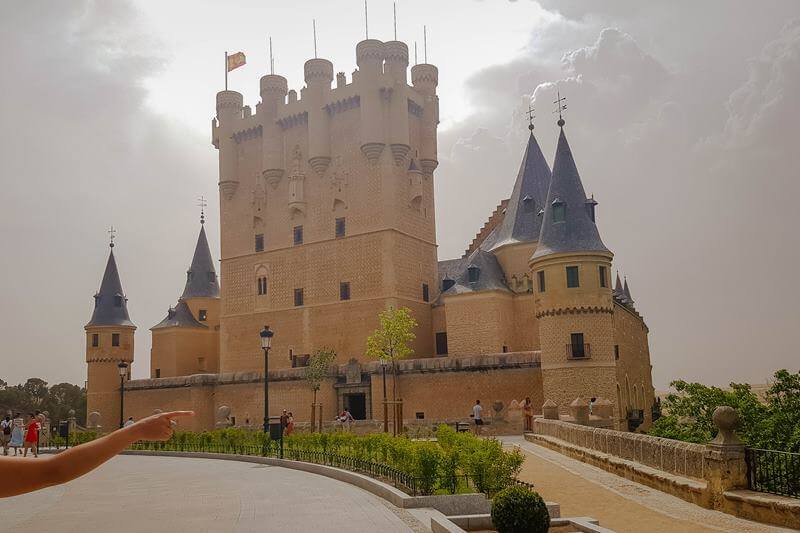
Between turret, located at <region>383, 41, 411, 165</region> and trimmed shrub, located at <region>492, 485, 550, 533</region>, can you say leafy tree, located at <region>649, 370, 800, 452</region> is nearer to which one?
trimmed shrub, located at <region>492, 485, 550, 533</region>

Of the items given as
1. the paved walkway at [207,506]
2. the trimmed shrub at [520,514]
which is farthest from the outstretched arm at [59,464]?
the paved walkway at [207,506]

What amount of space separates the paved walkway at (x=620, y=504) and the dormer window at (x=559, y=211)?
58.0ft

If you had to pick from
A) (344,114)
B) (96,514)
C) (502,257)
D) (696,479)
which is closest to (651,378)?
(502,257)

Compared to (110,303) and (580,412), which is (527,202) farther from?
(110,303)

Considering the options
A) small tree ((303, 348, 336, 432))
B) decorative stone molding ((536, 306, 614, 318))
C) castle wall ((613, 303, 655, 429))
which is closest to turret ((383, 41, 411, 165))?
small tree ((303, 348, 336, 432))

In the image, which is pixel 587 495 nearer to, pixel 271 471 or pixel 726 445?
pixel 726 445

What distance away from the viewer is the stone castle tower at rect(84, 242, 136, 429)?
4978 cm

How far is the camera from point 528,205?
4259 cm

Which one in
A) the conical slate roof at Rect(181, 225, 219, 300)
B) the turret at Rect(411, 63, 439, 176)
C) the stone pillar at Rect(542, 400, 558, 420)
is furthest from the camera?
the conical slate roof at Rect(181, 225, 219, 300)

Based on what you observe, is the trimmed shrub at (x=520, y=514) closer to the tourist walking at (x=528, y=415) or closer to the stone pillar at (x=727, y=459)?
the stone pillar at (x=727, y=459)

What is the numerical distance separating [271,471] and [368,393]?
20578 millimetres

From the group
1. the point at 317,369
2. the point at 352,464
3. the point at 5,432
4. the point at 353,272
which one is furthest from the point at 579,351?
the point at 5,432

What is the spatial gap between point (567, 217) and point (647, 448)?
20174 millimetres

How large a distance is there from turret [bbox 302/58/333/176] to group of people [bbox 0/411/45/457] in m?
21.7
